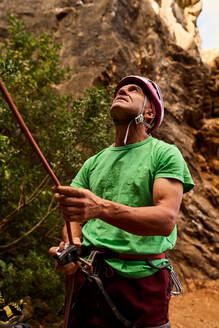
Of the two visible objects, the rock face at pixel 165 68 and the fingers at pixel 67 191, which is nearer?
the fingers at pixel 67 191

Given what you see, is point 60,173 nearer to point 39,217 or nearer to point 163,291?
point 39,217

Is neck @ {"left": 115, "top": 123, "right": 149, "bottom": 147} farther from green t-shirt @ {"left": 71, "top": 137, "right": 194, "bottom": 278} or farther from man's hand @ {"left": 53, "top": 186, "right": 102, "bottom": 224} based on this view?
man's hand @ {"left": 53, "top": 186, "right": 102, "bottom": 224}

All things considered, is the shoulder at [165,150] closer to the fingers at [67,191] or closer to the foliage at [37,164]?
the fingers at [67,191]

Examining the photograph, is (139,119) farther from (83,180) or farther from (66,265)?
(66,265)

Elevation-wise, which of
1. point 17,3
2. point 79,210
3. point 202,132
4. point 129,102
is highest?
point 17,3

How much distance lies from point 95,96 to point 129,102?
2306mm

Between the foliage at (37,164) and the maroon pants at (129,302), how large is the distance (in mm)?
1956

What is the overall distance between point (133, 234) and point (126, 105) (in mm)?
874

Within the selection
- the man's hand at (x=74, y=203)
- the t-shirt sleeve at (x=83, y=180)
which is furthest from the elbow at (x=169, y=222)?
the t-shirt sleeve at (x=83, y=180)

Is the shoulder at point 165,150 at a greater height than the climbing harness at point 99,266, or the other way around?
the shoulder at point 165,150

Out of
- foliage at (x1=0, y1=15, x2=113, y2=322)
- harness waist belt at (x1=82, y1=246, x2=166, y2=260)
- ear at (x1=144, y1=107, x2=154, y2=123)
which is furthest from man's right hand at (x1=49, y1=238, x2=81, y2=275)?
foliage at (x1=0, y1=15, x2=113, y2=322)

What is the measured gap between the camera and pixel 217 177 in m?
9.16

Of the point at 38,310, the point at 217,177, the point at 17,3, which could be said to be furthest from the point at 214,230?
the point at 17,3

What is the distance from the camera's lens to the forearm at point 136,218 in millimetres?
1192
